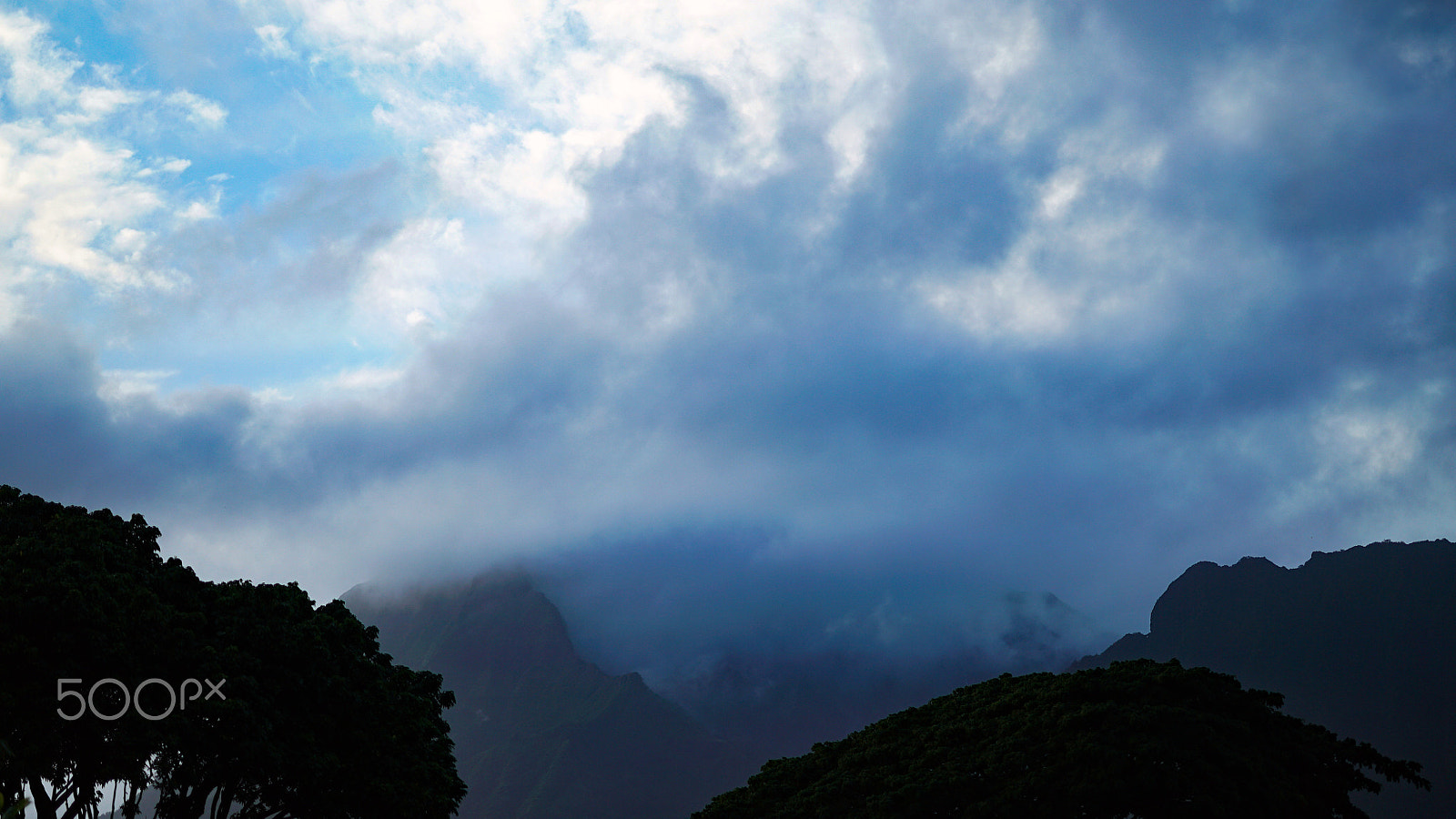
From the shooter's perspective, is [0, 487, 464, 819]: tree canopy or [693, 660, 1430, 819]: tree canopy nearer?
[0, 487, 464, 819]: tree canopy

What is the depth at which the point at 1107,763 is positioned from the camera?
2953 cm

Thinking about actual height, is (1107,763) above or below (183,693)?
below

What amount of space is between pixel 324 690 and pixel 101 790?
693 centimetres

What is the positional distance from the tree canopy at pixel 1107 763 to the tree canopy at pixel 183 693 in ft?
45.5

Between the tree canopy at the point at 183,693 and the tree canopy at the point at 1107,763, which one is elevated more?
the tree canopy at the point at 183,693

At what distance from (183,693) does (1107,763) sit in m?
29.0

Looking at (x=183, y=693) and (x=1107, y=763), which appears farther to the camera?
(x=1107, y=763)

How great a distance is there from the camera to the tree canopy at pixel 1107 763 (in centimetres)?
2873

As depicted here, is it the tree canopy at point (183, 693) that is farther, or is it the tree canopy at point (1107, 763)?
the tree canopy at point (1107, 763)

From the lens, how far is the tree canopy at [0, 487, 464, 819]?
2545cm

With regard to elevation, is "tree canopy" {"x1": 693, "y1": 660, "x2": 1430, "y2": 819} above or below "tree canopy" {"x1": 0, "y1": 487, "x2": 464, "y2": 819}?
below

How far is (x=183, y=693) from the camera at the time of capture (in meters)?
27.6

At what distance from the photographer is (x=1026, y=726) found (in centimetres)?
3372

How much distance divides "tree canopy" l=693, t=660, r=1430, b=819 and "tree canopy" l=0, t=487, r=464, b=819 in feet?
45.5
